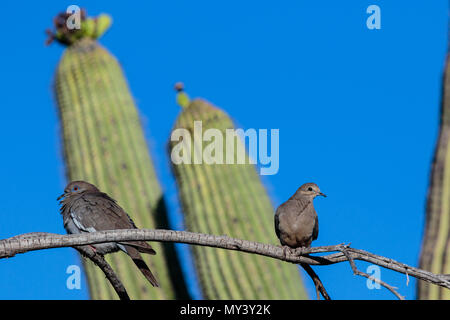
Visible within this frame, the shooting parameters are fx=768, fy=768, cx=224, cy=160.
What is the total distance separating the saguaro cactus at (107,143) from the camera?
33.8 feet

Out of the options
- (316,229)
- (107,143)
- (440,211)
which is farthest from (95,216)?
(107,143)

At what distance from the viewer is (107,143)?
1081 cm

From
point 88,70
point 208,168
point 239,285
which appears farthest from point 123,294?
point 88,70

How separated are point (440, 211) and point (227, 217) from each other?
257 cm

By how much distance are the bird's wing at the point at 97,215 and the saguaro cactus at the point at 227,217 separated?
3468 millimetres

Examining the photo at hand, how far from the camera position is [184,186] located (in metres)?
9.99

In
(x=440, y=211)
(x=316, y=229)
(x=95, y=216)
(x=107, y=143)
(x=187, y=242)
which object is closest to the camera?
(x=187, y=242)

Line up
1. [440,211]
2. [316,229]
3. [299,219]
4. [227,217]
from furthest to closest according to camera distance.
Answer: [227,217] < [440,211] < [316,229] < [299,219]

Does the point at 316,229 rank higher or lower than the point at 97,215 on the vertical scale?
lower

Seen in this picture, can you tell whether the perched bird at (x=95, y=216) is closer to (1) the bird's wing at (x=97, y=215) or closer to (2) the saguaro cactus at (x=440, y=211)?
(1) the bird's wing at (x=97, y=215)

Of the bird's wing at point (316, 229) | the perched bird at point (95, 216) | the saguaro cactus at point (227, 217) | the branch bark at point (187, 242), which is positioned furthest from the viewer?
the saguaro cactus at point (227, 217)

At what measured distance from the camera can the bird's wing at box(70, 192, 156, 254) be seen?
5.94 m

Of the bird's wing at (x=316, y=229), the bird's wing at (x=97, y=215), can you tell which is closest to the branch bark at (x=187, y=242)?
the bird's wing at (x=316, y=229)

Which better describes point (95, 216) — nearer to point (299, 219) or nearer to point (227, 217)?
point (299, 219)
